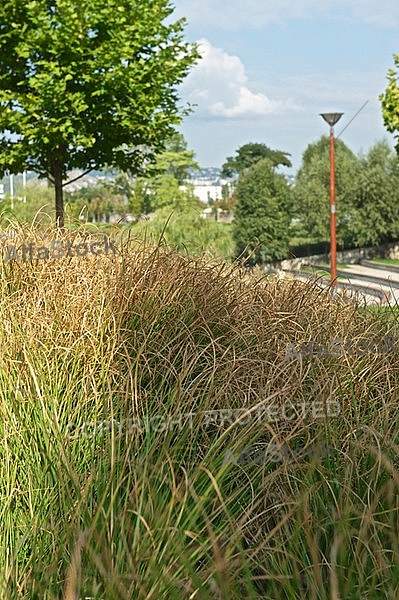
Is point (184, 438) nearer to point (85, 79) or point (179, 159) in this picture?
point (85, 79)

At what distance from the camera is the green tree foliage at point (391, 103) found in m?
25.2

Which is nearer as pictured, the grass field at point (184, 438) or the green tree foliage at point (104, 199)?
the grass field at point (184, 438)

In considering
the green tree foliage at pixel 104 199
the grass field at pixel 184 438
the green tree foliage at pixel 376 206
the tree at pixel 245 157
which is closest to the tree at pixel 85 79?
the grass field at pixel 184 438

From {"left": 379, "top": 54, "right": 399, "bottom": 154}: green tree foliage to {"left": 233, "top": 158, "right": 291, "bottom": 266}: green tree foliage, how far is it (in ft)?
52.6

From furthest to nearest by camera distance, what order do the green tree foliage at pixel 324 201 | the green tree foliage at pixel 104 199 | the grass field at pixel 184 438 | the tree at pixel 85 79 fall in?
1. the green tree foliage at pixel 104 199
2. the green tree foliage at pixel 324 201
3. the tree at pixel 85 79
4. the grass field at pixel 184 438

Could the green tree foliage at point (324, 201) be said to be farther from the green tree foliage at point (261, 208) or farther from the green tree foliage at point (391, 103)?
the green tree foliage at point (391, 103)

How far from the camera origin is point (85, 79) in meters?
13.7

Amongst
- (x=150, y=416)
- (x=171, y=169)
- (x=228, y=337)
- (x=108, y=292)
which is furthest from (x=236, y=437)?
(x=171, y=169)

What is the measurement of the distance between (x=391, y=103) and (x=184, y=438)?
23972 mm

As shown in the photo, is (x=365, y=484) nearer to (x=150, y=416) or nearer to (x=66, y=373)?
(x=150, y=416)

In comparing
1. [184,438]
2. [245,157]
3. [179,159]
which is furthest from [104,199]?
[184,438]

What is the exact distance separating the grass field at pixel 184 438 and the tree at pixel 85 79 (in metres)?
9.27

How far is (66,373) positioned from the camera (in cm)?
364

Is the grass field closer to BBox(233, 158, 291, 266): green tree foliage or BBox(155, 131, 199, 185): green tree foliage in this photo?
BBox(233, 158, 291, 266): green tree foliage
